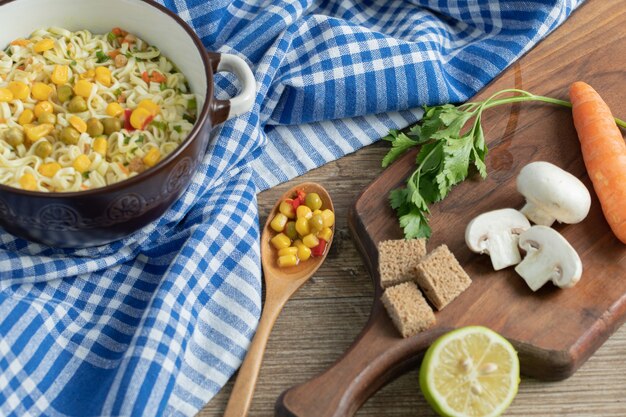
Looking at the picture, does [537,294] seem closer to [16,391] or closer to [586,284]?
[586,284]

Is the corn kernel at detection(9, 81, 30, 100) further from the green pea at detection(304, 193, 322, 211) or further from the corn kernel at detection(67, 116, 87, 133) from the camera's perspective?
the green pea at detection(304, 193, 322, 211)

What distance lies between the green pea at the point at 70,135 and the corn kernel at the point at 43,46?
41 centimetres

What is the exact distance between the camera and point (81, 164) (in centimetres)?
311

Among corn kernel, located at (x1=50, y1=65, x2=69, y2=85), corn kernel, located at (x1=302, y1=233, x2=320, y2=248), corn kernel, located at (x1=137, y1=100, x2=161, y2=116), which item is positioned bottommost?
corn kernel, located at (x1=302, y1=233, x2=320, y2=248)

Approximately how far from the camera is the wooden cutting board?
3045 millimetres

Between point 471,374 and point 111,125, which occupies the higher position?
point 111,125

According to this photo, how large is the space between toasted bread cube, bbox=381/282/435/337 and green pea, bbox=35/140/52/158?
1.36 m

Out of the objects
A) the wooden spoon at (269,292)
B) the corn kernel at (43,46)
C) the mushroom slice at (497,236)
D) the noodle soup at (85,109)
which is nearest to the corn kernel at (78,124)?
the noodle soup at (85,109)

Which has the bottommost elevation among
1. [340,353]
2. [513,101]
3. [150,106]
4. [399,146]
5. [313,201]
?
[340,353]

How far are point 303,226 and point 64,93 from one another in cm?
107

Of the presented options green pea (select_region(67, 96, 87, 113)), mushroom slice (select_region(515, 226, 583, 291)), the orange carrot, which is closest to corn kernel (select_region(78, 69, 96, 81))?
green pea (select_region(67, 96, 87, 113))

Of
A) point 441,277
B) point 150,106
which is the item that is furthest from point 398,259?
point 150,106

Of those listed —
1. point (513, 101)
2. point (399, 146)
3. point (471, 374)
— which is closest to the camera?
point (471, 374)

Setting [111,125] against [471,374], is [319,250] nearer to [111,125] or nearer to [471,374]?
[471,374]
